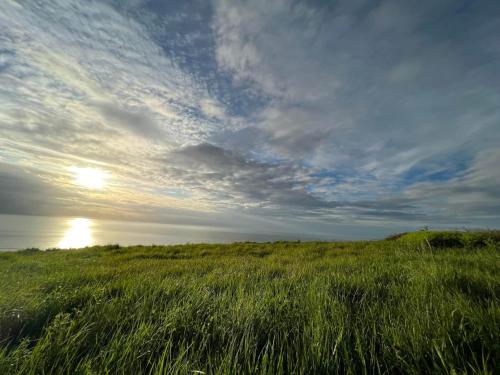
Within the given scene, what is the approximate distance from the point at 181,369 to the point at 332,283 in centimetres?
261

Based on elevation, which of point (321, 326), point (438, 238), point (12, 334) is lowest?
point (12, 334)

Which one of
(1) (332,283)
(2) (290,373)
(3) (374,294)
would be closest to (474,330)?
(3) (374,294)

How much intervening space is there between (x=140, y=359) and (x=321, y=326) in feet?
4.59

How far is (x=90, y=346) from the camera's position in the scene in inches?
62.7

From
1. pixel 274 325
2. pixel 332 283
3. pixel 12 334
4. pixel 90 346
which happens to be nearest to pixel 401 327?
pixel 274 325

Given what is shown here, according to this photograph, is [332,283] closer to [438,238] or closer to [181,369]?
[181,369]

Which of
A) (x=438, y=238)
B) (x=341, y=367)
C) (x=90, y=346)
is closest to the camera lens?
(x=341, y=367)

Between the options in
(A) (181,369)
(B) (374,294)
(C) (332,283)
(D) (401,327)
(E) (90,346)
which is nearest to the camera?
(A) (181,369)

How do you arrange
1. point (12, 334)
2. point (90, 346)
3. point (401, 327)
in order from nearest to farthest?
point (90, 346), point (401, 327), point (12, 334)

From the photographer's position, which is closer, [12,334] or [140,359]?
[140,359]

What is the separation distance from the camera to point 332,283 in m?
3.25

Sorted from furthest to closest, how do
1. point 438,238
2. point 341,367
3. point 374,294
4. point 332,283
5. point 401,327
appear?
point 438,238, point 332,283, point 374,294, point 401,327, point 341,367

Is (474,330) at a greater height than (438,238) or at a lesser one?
lesser

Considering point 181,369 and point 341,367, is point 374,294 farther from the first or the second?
point 181,369
